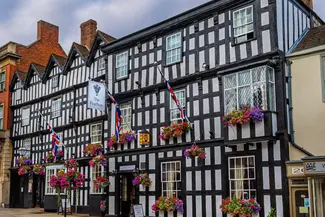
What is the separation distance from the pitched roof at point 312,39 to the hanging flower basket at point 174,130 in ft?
16.0

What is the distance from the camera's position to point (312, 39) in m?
14.6

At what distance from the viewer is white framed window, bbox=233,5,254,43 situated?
14.6 metres

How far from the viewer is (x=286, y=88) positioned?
13773 mm

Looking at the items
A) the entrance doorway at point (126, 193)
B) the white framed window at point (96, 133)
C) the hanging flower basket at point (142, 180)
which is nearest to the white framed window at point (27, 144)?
the white framed window at point (96, 133)

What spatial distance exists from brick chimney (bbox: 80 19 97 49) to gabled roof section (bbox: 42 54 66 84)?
1752 mm

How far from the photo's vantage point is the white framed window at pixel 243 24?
47.8 feet

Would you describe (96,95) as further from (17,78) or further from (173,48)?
(17,78)

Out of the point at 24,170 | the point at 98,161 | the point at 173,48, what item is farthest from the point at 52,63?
the point at 173,48

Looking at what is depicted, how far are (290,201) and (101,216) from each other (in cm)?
998

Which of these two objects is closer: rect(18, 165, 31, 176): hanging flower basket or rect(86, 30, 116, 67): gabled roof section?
rect(86, 30, 116, 67): gabled roof section

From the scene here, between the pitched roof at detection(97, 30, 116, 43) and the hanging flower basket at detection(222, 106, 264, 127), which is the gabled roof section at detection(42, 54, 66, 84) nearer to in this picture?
the pitched roof at detection(97, 30, 116, 43)

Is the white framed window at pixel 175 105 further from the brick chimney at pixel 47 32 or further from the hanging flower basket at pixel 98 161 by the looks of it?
the brick chimney at pixel 47 32

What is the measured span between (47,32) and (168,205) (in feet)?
64.7

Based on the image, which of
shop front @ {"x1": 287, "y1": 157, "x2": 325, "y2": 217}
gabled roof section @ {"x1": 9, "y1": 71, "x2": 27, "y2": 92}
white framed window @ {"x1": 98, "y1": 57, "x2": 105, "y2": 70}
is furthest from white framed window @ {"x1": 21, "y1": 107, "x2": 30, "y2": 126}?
shop front @ {"x1": 287, "y1": 157, "x2": 325, "y2": 217}
